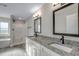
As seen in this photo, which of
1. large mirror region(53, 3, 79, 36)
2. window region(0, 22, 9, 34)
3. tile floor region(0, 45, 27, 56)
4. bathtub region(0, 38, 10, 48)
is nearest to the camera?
large mirror region(53, 3, 79, 36)

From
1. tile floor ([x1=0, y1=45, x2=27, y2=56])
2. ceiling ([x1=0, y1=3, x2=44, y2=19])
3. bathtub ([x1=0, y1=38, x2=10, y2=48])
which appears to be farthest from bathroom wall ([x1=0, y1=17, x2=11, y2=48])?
ceiling ([x1=0, y1=3, x2=44, y2=19])

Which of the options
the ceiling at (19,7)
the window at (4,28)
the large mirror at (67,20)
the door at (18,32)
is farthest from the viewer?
the door at (18,32)

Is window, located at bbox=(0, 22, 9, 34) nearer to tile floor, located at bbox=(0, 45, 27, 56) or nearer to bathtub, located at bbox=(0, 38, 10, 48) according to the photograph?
bathtub, located at bbox=(0, 38, 10, 48)

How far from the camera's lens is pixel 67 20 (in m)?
1.70

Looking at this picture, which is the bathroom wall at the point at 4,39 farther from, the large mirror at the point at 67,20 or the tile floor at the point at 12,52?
the large mirror at the point at 67,20

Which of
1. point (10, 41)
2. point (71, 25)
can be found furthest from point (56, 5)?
point (10, 41)

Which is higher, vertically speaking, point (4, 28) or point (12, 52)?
point (4, 28)

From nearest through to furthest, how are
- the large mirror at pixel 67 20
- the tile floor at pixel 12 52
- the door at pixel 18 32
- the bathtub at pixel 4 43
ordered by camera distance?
the large mirror at pixel 67 20
the tile floor at pixel 12 52
the bathtub at pixel 4 43
the door at pixel 18 32

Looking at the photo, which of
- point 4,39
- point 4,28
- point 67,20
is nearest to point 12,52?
point 4,39

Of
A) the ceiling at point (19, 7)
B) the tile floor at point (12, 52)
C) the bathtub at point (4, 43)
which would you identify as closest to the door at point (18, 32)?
the bathtub at point (4, 43)

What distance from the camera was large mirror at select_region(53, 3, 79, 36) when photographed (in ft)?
4.88

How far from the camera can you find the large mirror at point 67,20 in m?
1.49

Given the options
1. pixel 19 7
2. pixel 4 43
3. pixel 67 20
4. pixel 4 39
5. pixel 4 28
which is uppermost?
pixel 19 7

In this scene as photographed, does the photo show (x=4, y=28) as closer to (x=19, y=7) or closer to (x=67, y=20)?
(x=19, y=7)
